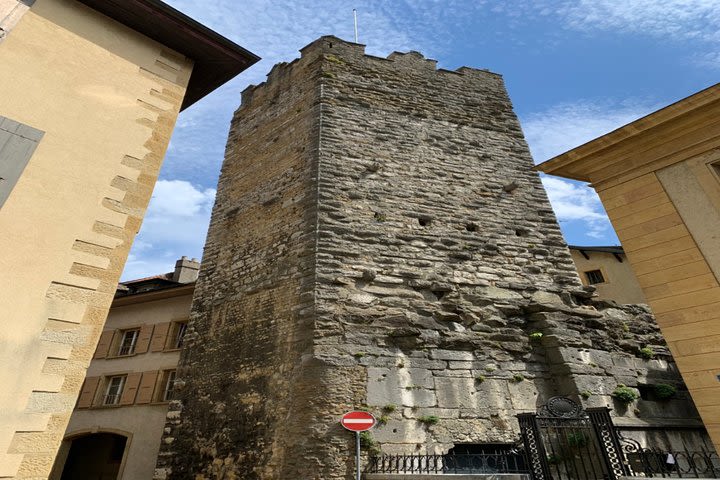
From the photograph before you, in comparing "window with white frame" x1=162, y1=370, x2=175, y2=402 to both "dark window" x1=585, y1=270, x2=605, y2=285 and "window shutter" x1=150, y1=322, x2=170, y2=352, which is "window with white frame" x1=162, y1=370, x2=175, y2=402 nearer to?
"window shutter" x1=150, y1=322, x2=170, y2=352

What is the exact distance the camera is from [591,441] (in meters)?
5.43

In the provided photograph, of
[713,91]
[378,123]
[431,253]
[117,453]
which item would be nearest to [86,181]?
[431,253]

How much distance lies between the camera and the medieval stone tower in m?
5.68

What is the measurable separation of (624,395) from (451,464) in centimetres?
294

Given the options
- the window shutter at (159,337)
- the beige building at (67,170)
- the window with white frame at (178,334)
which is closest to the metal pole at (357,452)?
the beige building at (67,170)

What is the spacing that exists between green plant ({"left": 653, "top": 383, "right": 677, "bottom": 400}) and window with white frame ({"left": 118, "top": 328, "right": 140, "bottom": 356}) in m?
11.1

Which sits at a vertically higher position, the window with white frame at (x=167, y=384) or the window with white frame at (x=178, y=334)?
the window with white frame at (x=178, y=334)

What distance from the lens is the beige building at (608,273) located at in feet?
46.6

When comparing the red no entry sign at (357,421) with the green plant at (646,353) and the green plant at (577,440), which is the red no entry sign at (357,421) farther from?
the green plant at (646,353)

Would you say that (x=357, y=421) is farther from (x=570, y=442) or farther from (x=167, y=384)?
(x=167, y=384)

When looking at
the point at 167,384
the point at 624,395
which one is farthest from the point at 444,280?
the point at 167,384

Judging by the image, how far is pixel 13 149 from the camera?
3.31 m

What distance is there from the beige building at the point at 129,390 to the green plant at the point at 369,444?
6.17 meters

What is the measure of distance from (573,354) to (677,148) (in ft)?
10.4
